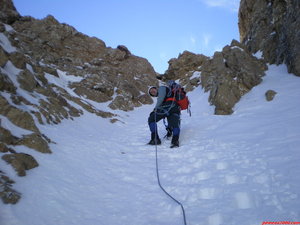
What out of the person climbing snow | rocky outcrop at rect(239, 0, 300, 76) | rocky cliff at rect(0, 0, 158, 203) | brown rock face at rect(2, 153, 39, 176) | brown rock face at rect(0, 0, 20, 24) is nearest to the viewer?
brown rock face at rect(2, 153, 39, 176)

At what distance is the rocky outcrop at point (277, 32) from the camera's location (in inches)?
516

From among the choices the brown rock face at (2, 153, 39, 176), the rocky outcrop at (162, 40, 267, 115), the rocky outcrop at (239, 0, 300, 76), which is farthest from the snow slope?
the rocky outcrop at (239, 0, 300, 76)

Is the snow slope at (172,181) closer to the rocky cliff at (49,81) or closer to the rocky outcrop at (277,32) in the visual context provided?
the rocky cliff at (49,81)

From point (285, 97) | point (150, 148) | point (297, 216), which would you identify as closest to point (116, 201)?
point (297, 216)

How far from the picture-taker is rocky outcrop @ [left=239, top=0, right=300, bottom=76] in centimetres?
1312

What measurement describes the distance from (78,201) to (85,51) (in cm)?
3678

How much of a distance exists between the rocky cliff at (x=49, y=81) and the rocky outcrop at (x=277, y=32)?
12.2 m

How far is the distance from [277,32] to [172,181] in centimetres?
1785

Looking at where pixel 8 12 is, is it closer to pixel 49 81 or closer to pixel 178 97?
pixel 49 81

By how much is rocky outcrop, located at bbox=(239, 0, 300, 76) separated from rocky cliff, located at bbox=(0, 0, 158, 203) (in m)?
12.2

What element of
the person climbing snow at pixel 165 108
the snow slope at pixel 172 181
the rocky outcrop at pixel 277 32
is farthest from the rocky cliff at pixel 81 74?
the person climbing snow at pixel 165 108

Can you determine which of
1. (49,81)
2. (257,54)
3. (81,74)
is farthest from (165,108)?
(81,74)

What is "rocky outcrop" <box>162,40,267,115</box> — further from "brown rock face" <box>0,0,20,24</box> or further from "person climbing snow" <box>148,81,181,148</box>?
"brown rock face" <box>0,0,20,24</box>

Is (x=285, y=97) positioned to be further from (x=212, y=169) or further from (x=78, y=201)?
(x=78, y=201)
